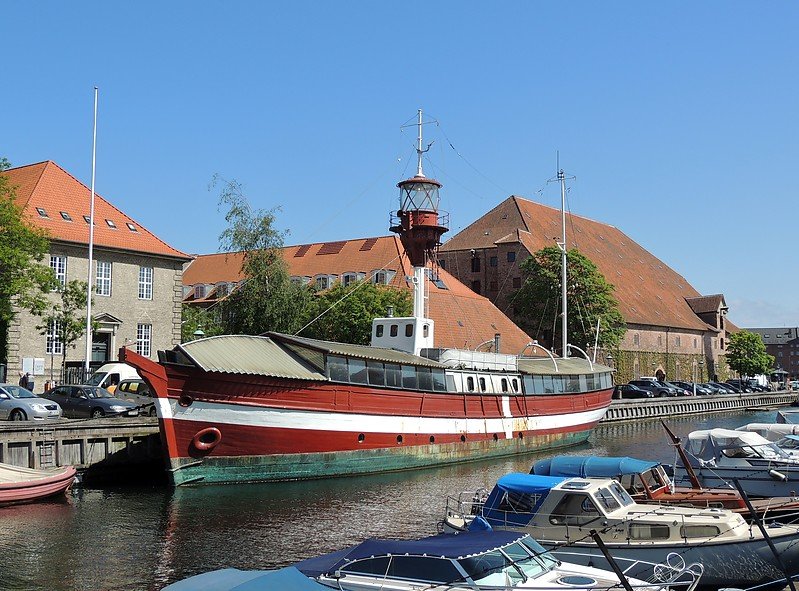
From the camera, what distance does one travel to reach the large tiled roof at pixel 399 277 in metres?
62.4

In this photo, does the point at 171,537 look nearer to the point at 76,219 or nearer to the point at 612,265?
the point at 76,219

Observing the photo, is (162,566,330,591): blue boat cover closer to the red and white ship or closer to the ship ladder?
the red and white ship

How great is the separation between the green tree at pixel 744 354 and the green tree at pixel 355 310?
6375 centimetres

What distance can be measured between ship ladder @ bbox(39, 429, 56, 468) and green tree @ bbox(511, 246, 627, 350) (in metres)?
51.0

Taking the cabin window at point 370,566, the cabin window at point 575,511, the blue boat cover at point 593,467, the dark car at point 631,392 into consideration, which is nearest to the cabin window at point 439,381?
the blue boat cover at point 593,467

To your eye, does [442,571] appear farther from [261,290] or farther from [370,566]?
[261,290]

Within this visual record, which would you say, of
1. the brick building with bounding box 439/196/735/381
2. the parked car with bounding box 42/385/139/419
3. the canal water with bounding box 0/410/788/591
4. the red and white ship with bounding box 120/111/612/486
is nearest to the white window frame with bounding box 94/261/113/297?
the parked car with bounding box 42/385/139/419

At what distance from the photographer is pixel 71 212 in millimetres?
49969

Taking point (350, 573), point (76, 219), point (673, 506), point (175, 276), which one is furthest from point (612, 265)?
point (350, 573)

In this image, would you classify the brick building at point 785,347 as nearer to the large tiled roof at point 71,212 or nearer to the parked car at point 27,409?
the large tiled roof at point 71,212

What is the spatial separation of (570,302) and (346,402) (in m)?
45.4

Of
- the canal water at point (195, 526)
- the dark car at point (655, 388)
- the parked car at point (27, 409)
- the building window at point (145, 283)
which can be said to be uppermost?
the building window at point (145, 283)

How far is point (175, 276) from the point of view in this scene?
177 feet

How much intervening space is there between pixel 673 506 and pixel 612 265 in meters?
76.3
